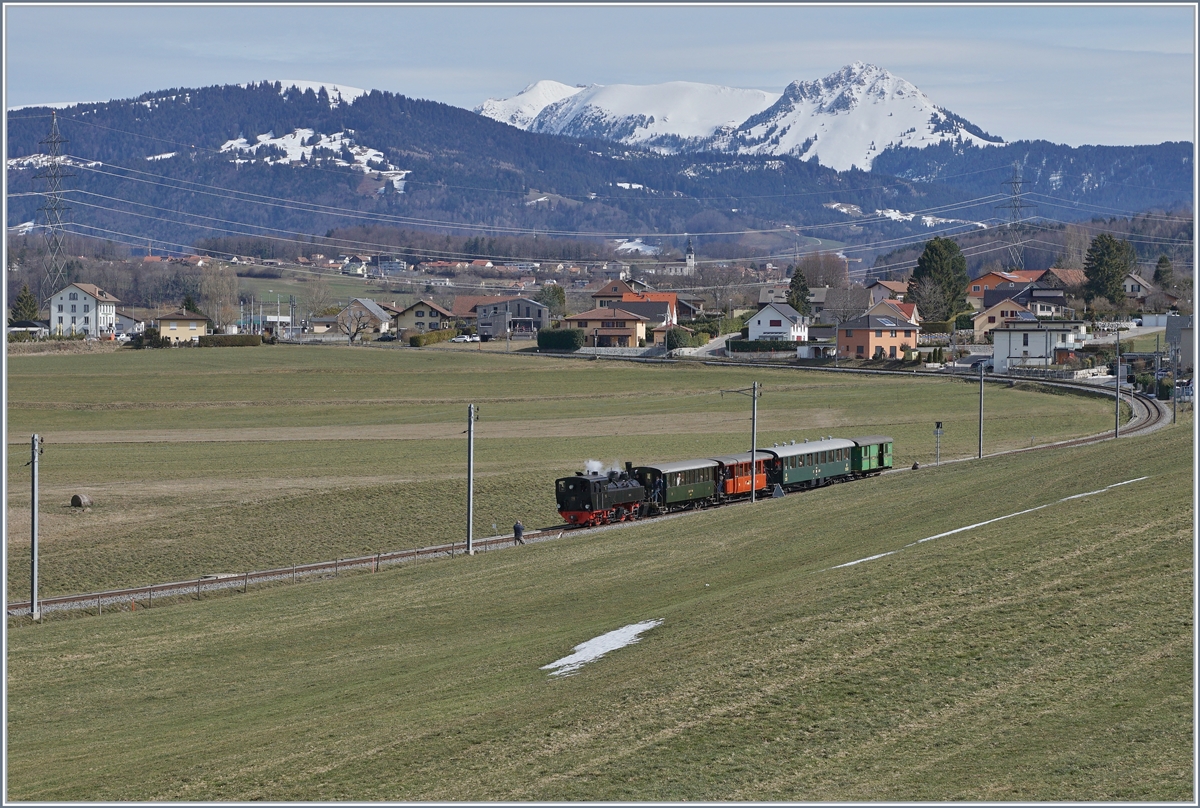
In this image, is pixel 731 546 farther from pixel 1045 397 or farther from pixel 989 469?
pixel 1045 397

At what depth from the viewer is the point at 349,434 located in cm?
8338

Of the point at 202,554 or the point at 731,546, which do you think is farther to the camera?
the point at 202,554

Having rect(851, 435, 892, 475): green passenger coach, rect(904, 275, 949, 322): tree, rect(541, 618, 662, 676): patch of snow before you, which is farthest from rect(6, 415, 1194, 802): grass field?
rect(904, 275, 949, 322): tree

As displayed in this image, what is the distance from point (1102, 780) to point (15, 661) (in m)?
26.1

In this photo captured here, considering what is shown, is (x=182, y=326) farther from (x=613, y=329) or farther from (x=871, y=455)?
(x=871, y=455)

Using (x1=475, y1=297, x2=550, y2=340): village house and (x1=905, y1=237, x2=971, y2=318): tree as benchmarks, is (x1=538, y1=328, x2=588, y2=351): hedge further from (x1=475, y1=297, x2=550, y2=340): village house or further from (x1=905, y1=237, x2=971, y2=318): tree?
(x1=905, y1=237, x2=971, y2=318): tree

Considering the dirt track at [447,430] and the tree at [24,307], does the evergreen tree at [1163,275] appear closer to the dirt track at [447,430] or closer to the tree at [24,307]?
the dirt track at [447,430]

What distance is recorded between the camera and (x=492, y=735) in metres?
21.0

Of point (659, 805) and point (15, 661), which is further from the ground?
point (659, 805)

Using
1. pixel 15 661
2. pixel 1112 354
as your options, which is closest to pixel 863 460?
pixel 15 661

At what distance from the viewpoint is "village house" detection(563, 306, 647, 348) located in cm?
16125

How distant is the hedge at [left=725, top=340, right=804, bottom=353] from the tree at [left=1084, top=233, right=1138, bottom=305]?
133 feet

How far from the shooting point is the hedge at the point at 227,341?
158m

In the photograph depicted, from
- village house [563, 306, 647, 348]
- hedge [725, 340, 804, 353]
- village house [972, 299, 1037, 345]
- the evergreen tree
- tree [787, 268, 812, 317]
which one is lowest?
hedge [725, 340, 804, 353]
